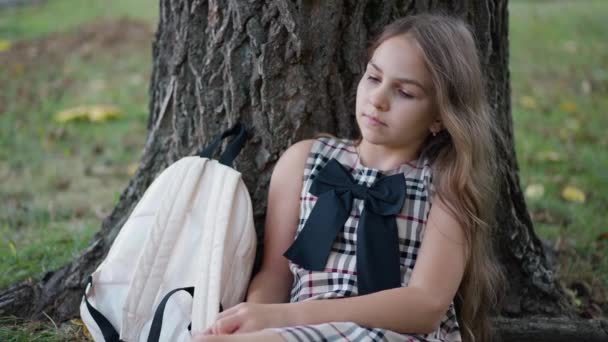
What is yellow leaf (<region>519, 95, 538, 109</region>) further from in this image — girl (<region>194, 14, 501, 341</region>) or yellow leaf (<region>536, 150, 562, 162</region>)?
girl (<region>194, 14, 501, 341</region>)

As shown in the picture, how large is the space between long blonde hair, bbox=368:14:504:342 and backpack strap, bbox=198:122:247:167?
57 cm

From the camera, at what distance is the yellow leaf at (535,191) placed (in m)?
4.36

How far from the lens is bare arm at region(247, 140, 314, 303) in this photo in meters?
2.51

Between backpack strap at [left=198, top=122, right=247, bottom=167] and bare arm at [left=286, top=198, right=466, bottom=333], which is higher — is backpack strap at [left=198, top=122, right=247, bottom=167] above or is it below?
above

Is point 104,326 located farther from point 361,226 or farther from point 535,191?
point 535,191

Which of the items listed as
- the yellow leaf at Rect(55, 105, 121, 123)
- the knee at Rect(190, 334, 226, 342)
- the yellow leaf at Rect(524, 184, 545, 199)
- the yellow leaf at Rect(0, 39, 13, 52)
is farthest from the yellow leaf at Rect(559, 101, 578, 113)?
the yellow leaf at Rect(0, 39, 13, 52)

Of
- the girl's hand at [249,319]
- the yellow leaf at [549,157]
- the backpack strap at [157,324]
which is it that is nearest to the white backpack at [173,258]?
the backpack strap at [157,324]

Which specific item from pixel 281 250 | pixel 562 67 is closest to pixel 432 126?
→ pixel 281 250

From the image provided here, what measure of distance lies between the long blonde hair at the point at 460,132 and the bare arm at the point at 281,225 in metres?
0.44

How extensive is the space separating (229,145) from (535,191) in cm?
241

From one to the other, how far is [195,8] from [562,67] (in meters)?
5.55

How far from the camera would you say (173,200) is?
7.93 feet

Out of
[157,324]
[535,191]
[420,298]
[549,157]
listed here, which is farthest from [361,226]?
[549,157]

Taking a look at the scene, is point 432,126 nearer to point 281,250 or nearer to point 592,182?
point 281,250
